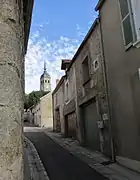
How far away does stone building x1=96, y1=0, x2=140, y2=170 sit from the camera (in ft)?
19.0

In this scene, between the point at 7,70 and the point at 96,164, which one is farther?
the point at 96,164

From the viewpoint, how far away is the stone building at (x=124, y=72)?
19.0 ft

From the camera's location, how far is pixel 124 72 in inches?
257

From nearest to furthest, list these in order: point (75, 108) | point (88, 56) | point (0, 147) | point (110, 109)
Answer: point (0, 147) < point (110, 109) < point (88, 56) < point (75, 108)

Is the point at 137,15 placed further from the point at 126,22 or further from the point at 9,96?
the point at 9,96

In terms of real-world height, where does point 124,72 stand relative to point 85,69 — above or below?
below

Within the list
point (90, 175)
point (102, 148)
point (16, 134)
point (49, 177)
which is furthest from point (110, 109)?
point (16, 134)

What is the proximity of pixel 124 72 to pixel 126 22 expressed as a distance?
1426 mm

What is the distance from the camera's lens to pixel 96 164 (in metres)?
7.18

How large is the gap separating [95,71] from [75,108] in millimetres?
4329

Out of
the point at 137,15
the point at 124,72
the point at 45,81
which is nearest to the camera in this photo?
the point at 137,15

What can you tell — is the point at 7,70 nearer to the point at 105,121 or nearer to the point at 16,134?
the point at 16,134

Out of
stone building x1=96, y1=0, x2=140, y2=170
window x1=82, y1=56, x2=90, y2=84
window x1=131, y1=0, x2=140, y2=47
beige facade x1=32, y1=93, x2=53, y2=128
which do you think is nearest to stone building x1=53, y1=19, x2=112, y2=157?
window x1=82, y1=56, x2=90, y2=84

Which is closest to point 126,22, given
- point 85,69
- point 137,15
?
point 137,15
